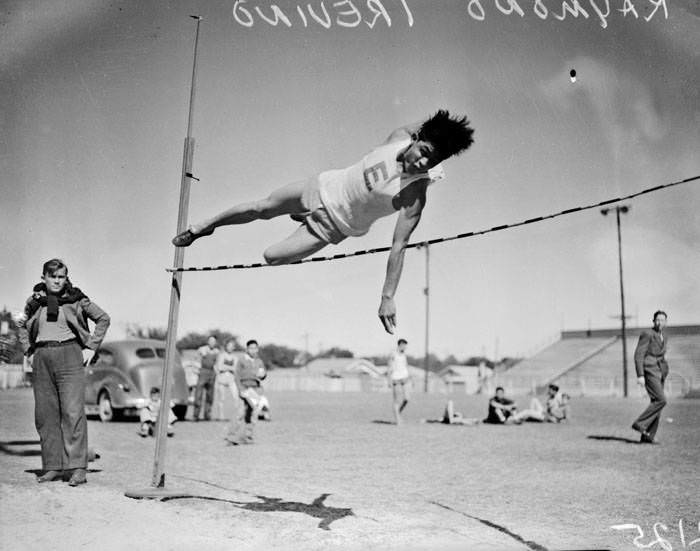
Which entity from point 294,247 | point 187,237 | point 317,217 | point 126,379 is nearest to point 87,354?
point 187,237

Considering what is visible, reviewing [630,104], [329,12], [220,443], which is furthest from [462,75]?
[220,443]

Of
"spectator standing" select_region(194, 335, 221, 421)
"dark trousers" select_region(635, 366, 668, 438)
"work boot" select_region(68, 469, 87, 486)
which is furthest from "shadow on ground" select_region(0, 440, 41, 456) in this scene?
"dark trousers" select_region(635, 366, 668, 438)

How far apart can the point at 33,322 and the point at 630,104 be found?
5.50m

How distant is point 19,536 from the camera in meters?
4.09

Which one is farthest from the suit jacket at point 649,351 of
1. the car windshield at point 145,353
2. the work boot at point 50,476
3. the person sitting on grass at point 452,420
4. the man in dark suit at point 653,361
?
the car windshield at point 145,353

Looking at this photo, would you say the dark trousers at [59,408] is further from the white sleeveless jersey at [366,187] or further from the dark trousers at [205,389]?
the dark trousers at [205,389]

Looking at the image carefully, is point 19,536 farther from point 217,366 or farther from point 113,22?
point 217,366

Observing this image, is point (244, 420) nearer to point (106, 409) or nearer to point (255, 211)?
point (106, 409)

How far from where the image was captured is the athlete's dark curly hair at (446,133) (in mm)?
4340

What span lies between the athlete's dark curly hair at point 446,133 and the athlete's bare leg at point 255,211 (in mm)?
978

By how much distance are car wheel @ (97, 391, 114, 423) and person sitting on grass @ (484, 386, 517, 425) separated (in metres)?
7.32

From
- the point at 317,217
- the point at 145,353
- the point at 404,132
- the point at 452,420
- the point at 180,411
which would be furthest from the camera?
the point at 452,420

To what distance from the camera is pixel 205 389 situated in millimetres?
14203

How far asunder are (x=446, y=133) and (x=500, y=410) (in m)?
11.4
